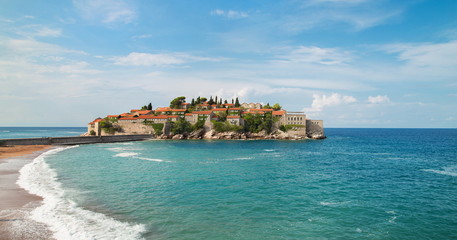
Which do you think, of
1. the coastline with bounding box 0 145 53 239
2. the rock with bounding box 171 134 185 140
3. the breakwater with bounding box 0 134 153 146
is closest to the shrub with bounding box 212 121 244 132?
the rock with bounding box 171 134 185 140

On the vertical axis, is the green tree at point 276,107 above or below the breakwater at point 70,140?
above

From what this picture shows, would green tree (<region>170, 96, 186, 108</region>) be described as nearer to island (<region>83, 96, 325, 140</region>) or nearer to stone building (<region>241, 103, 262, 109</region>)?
island (<region>83, 96, 325, 140</region>)

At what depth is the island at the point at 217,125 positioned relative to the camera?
96062mm

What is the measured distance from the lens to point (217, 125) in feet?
317

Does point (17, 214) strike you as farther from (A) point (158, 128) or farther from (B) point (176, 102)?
(B) point (176, 102)

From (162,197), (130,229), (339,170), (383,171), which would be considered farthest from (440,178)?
(130,229)

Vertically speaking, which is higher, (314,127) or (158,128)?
(314,127)

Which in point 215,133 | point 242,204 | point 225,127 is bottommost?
point 242,204

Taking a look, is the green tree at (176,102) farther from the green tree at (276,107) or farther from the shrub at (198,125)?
the green tree at (276,107)

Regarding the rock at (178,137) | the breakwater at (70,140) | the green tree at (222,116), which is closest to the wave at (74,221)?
the breakwater at (70,140)

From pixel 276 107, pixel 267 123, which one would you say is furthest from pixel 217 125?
pixel 276 107

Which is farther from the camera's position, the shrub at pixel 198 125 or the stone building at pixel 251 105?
the stone building at pixel 251 105

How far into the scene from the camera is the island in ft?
315

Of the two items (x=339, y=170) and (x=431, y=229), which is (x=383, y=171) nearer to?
(x=339, y=170)
